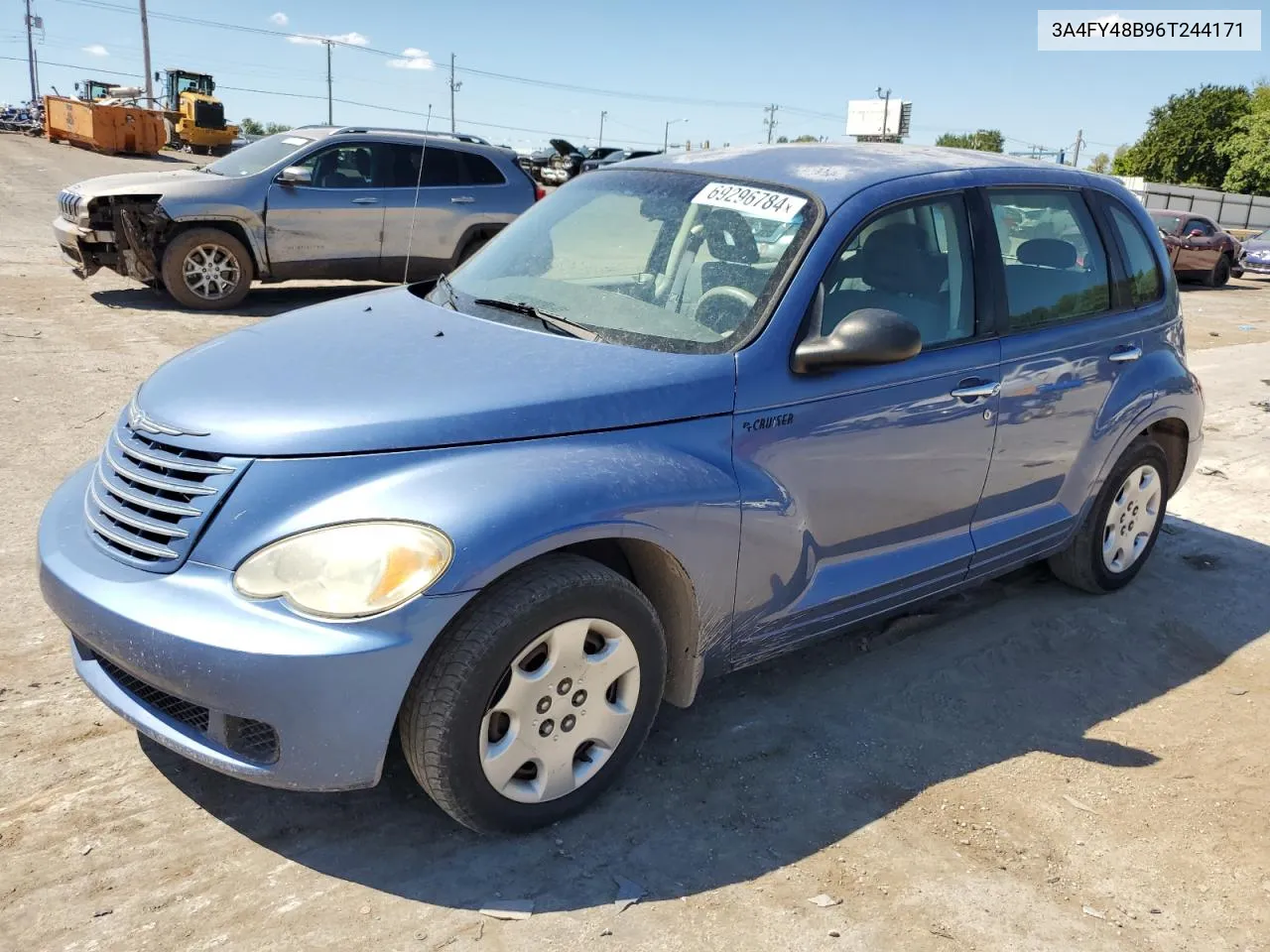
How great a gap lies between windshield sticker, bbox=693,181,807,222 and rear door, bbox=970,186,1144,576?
35.7 inches

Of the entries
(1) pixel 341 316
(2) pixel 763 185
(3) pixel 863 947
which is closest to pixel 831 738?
(3) pixel 863 947

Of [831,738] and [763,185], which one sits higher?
[763,185]

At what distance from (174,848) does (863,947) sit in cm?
176

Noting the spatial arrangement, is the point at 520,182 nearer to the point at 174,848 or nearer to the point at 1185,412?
the point at 1185,412

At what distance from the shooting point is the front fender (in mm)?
2523

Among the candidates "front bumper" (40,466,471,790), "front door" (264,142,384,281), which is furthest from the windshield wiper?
"front door" (264,142,384,281)

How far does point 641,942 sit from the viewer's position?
8.32 ft

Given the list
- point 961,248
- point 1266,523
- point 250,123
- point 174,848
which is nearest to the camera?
point 174,848

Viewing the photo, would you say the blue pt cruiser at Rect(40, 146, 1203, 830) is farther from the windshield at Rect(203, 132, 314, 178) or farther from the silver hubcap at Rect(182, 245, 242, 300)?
the windshield at Rect(203, 132, 314, 178)

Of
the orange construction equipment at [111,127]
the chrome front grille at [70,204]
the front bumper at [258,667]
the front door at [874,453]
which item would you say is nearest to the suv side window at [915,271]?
the front door at [874,453]

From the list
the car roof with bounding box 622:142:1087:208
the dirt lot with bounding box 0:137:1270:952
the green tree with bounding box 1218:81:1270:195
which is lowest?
the dirt lot with bounding box 0:137:1270:952

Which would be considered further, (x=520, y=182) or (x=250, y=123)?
(x=250, y=123)

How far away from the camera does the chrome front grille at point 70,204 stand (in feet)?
32.8

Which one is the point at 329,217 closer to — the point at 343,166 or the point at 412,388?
the point at 343,166
